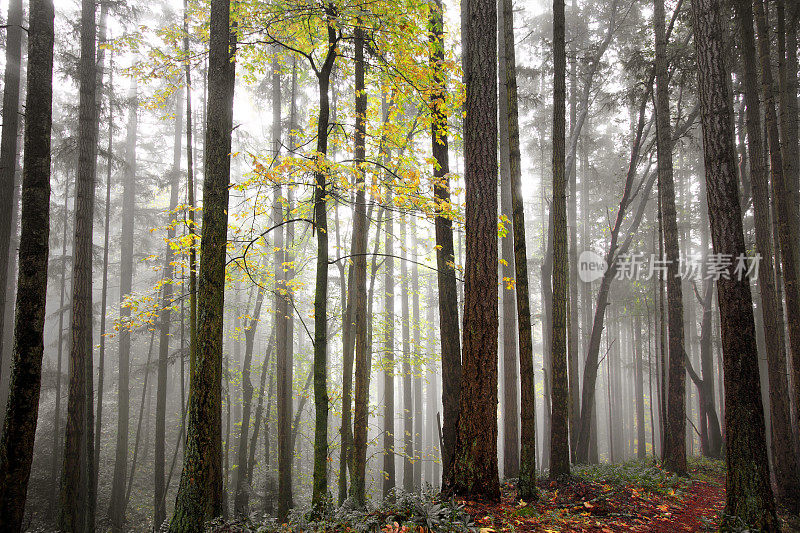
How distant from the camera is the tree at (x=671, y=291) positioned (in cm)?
939

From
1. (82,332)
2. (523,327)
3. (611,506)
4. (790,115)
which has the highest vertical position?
(790,115)

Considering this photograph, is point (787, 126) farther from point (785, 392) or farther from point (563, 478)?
point (563, 478)

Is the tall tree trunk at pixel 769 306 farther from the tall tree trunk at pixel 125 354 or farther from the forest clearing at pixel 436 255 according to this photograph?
the tall tree trunk at pixel 125 354

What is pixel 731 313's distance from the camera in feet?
17.1

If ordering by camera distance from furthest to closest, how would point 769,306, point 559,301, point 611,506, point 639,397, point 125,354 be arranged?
point 639,397 → point 125,354 → point 769,306 → point 559,301 → point 611,506

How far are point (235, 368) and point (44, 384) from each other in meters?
8.04

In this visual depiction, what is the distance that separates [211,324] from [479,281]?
3664mm

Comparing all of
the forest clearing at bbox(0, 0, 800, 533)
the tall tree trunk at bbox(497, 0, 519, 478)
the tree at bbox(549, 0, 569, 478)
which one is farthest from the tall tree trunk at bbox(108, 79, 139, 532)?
the tall tree trunk at bbox(497, 0, 519, 478)

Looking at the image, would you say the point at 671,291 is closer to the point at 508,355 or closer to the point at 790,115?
the point at 508,355

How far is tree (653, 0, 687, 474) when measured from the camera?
9391 mm

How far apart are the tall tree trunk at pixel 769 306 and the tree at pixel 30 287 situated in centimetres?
1187

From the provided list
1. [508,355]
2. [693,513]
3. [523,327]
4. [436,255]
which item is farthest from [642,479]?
[436,255]

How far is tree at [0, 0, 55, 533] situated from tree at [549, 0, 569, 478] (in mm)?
7260

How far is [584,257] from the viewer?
19.9 meters
